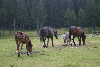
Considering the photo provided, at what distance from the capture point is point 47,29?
1705cm

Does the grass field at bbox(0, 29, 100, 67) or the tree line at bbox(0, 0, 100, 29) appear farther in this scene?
the tree line at bbox(0, 0, 100, 29)

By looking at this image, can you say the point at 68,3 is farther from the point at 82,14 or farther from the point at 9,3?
the point at 9,3

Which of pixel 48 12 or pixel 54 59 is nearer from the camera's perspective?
pixel 54 59

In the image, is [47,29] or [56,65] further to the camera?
[47,29]

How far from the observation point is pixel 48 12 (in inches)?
2835

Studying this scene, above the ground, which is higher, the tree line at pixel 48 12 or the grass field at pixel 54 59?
the tree line at pixel 48 12

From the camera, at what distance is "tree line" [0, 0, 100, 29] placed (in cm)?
3972

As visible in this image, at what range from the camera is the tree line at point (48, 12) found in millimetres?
39722

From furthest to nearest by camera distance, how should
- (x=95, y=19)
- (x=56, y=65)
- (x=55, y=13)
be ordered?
1. (x=55, y=13)
2. (x=95, y=19)
3. (x=56, y=65)

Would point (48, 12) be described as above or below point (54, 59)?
above

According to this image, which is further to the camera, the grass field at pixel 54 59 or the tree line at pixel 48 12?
the tree line at pixel 48 12

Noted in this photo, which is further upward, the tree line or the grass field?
the tree line

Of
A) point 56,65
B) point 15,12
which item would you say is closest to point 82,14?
point 15,12

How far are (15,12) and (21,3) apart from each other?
2053 cm
